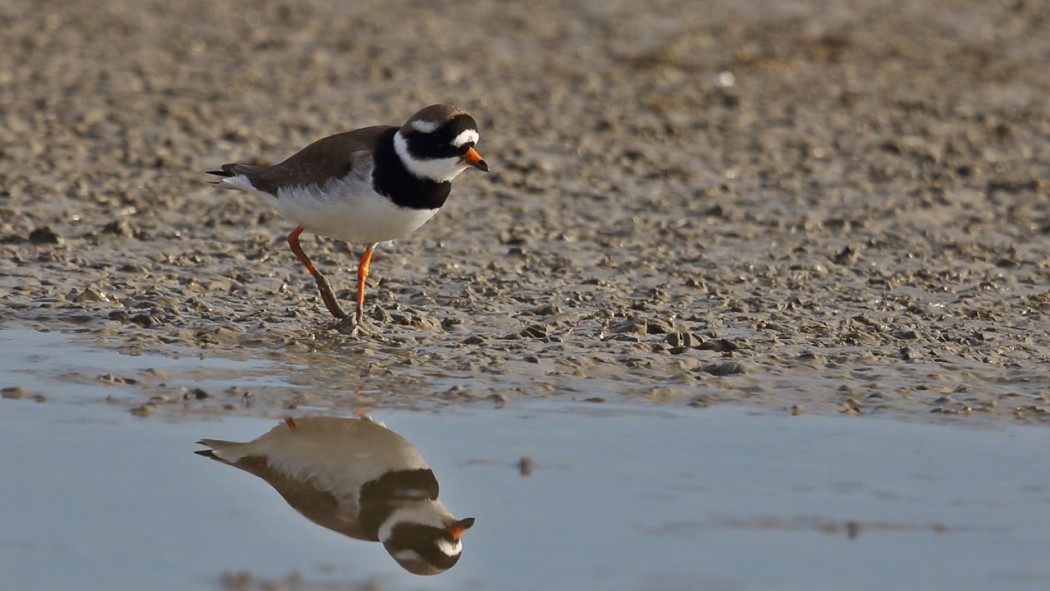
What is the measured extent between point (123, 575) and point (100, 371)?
2.47 meters

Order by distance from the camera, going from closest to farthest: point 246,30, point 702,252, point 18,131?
point 702,252 < point 18,131 < point 246,30

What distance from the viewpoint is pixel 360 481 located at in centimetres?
627

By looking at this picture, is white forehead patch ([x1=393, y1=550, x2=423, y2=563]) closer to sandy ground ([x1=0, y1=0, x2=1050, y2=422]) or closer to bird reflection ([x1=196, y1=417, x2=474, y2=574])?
bird reflection ([x1=196, y1=417, x2=474, y2=574])

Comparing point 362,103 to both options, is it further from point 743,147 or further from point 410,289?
point 410,289

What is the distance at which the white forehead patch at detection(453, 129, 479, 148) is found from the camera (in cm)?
809

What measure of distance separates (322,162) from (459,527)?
3041 millimetres

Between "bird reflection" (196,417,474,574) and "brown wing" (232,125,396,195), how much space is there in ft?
5.57

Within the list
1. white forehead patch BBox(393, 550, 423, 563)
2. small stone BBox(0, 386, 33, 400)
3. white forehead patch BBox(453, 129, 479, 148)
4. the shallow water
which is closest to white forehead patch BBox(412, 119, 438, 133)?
white forehead patch BBox(453, 129, 479, 148)

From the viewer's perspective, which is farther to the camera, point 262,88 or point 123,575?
point 262,88

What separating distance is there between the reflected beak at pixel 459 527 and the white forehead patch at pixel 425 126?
108 inches

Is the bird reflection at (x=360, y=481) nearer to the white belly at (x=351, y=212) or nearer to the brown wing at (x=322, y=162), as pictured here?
the white belly at (x=351, y=212)

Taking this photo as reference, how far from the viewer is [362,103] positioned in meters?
14.0

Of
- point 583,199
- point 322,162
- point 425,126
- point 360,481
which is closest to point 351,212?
point 322,162

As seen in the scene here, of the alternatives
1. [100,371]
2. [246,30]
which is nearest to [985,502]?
[100,371]
